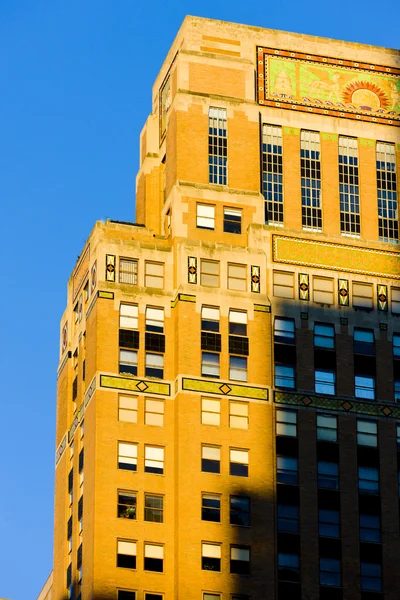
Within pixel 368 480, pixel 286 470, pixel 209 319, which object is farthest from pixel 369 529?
pixel 209 319

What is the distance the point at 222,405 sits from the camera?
13838 centimetres

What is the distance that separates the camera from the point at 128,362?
139m

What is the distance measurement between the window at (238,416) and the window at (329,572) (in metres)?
10.0

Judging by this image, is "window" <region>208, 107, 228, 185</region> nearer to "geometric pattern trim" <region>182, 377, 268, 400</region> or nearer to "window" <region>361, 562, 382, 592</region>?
"geometric pattern trim" <region>182, 377, 268, 400</region>

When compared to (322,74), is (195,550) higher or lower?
lower

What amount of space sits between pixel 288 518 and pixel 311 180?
25186mm

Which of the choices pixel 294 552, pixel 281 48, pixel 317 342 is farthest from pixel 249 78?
pixel 294 552

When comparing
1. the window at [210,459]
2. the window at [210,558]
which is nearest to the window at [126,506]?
the window at [210,558]

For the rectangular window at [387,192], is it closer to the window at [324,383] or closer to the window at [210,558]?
the window at [324,383]

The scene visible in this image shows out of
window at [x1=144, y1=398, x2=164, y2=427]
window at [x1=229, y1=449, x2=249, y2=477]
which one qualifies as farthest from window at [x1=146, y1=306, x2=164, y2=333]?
window at [x1=229, y1=449, x2=249, y2=477]

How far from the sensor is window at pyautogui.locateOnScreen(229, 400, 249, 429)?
138375 mm

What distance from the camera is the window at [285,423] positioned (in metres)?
139

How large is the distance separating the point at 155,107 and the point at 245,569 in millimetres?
38243

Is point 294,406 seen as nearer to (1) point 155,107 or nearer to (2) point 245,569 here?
(2) point 245,569
